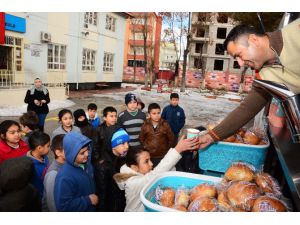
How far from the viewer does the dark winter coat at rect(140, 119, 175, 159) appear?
13.3 ft

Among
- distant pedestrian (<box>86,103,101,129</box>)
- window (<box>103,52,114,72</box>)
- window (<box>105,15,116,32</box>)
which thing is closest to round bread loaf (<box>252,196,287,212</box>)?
distant pedestrian (<box>86,103,101,129</box>)

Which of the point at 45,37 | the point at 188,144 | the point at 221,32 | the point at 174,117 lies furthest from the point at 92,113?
the point at 221,32

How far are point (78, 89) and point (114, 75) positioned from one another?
5107mm

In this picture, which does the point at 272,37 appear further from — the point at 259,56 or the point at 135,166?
the point at 135,166

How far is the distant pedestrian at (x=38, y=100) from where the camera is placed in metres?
6.23

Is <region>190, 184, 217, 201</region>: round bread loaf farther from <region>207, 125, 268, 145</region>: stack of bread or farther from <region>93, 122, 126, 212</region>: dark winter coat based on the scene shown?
<region>93, 122, 126, 212</region>: dark winter coat

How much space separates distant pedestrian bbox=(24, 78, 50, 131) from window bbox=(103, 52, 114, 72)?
15.6 metres

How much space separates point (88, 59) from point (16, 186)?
18.2 m

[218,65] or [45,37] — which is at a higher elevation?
[218,65]

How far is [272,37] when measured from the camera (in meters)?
1.25

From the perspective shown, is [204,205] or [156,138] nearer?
[204,205]

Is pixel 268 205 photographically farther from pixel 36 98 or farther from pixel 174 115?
pixel 36 98

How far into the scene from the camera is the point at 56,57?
15945 millimetres
